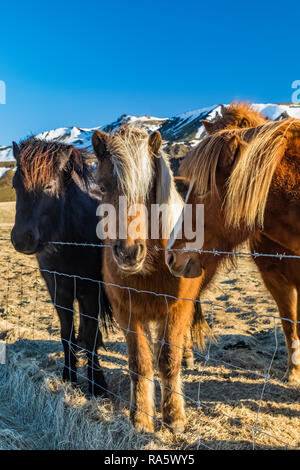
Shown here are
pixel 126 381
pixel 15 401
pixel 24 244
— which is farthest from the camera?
pixel 126 381

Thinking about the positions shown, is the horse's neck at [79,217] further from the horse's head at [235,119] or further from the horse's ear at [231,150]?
the horse's ear at [231,150]

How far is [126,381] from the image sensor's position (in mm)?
Answer: 3266

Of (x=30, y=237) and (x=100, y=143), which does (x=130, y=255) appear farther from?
(x=30, y=237)

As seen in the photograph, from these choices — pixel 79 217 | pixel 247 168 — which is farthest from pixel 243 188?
pixel 79 217

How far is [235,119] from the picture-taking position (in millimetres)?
2818

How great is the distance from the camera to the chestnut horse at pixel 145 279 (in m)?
2.16

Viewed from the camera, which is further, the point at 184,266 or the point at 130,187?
the point at 130,187

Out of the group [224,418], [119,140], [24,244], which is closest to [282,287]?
[224,418]

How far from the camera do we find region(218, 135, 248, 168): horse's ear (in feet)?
5.75

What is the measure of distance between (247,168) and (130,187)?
739 mm

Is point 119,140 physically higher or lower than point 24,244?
higher

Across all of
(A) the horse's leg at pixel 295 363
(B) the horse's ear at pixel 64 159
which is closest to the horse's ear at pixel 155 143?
(B) the horse's ear at pixel 64 159
